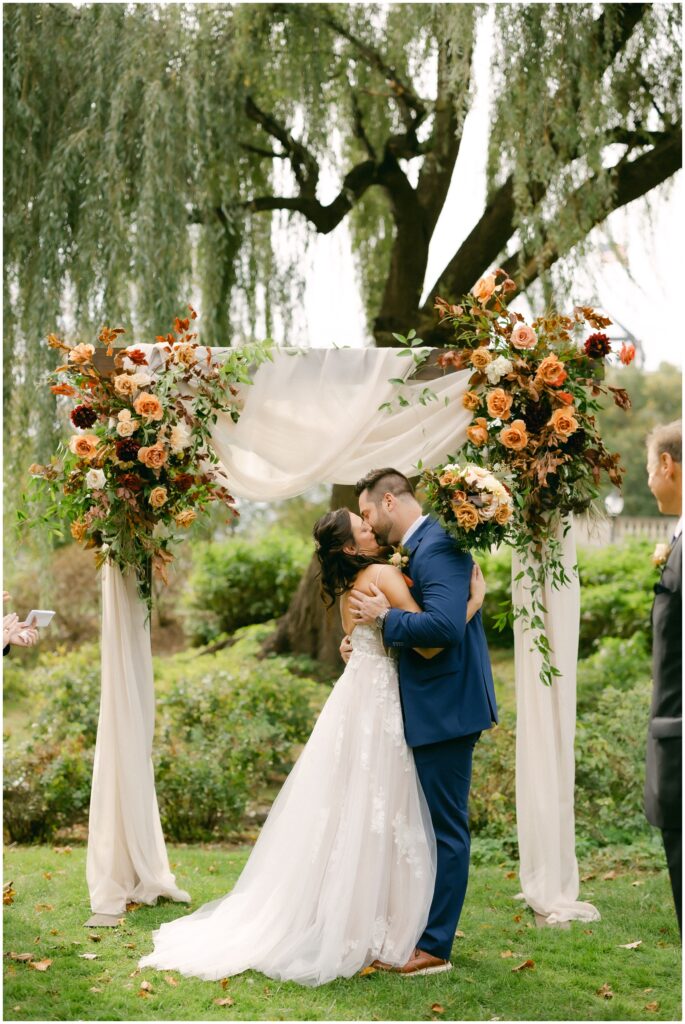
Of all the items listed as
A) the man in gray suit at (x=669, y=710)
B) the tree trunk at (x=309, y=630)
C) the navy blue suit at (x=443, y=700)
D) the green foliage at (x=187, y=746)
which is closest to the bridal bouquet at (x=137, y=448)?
the navy blue suit at (x=443, y=700)

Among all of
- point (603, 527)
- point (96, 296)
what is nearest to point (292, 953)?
point (603, 527)

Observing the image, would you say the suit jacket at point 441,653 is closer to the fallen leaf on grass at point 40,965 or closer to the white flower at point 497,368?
the white flower at point 497,368

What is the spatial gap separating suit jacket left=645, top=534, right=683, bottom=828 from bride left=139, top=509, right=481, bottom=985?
1136 millimetres

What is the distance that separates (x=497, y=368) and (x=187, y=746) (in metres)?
3.90

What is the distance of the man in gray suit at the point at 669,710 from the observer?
3.38 meters

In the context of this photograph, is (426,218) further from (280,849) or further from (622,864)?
(280,849)

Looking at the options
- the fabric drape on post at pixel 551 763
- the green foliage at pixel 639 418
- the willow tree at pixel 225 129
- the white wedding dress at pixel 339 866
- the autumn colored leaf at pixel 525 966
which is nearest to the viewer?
the white wedding dress at pixel 339 866

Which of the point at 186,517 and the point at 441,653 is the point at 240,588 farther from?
the point at 441,653

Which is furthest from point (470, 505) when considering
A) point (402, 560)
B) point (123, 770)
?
point (123, 770)

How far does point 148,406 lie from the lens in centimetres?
488

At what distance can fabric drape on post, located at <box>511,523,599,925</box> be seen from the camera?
5133 millimetres

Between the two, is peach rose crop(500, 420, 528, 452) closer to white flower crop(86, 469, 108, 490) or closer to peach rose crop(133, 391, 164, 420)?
peach rose crop(133, 391, 164, 420)

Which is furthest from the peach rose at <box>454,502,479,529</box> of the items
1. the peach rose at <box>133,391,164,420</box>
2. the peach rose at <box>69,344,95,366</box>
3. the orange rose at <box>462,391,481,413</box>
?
the peach rose at <box>69,344,95,366</box>

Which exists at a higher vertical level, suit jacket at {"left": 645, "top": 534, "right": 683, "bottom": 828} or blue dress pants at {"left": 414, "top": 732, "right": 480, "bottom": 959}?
suit jacket at {"left": 645, "top": 534, "right": 683, "bottom": 828}
